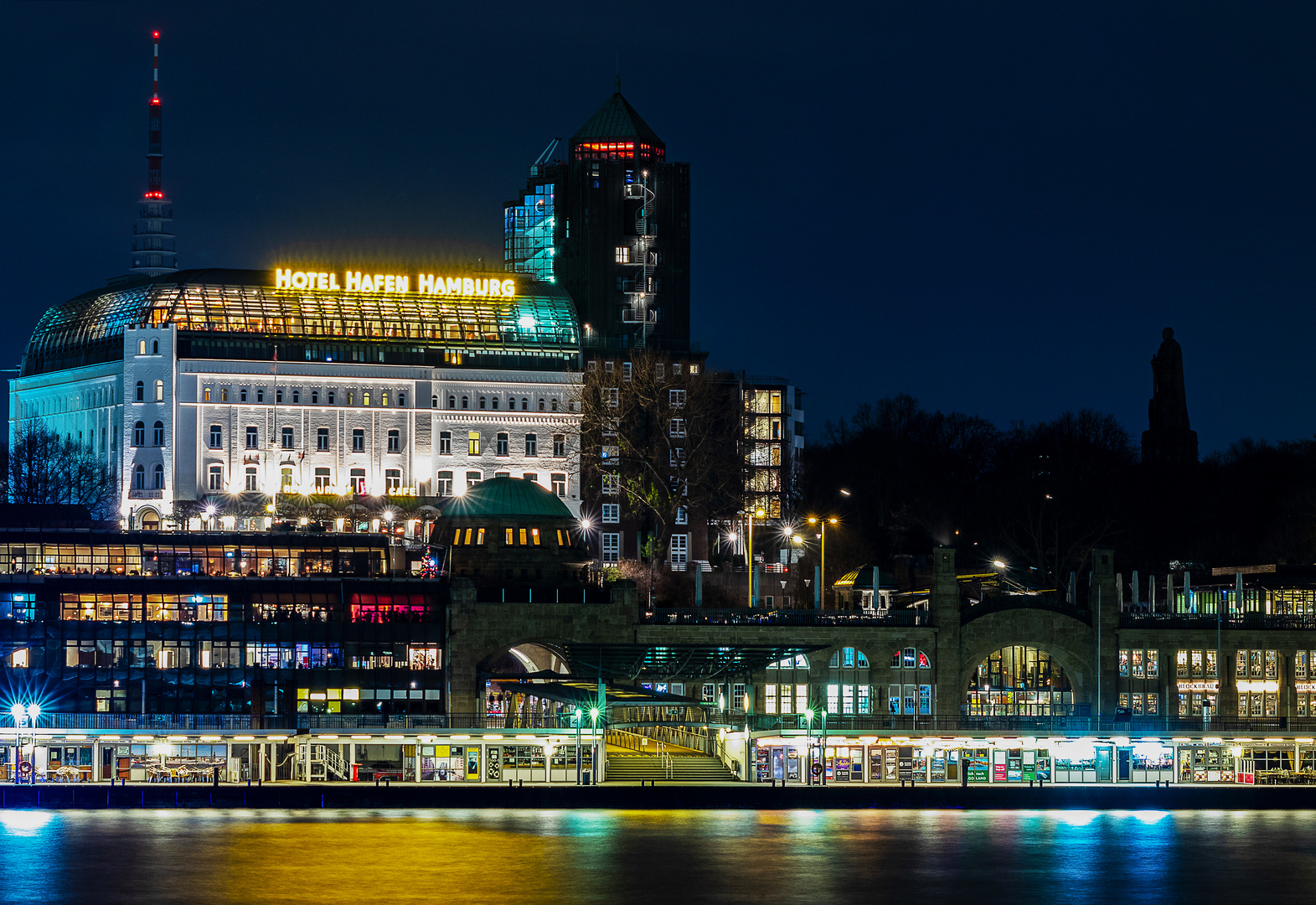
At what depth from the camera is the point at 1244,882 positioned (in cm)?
11719

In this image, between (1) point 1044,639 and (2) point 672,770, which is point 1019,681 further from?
(2) point 672,770

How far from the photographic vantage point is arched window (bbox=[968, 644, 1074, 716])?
560 feet

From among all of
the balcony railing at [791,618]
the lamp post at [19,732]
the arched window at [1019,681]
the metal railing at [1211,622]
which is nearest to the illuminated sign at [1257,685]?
the metal railing at [1211,622]

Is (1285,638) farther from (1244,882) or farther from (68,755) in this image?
(68,755)

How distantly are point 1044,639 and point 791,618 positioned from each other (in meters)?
17.3

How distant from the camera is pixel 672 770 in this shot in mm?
148000

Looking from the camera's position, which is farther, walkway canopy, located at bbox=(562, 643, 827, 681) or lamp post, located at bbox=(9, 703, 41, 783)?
walkway canopy, located at bbox=(562, 643, 827, 681)

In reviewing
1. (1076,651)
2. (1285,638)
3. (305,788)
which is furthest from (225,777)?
(1285,638)

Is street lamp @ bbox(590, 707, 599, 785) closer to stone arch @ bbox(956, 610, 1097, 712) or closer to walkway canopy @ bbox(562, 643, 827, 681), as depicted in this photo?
walkway canopy @ bbox(562, 643, 827, 681)

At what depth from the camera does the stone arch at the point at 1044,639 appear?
170625 mm

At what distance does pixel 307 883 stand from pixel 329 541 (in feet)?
255

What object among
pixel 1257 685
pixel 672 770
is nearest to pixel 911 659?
pixel 1257 685

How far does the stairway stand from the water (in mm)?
7817

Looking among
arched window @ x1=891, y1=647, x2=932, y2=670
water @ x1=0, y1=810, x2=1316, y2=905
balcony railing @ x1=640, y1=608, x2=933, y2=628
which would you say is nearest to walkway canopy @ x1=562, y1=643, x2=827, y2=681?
balcony railing @ x1=640, y1=608, x2=933, y2=628
